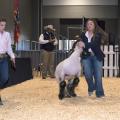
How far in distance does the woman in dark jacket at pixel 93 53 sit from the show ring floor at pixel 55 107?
1.47 feet

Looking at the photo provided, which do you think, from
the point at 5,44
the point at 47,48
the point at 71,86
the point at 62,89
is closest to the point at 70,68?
the point at 62,89

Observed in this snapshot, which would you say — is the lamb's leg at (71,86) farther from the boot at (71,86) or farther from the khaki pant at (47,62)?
the khaki pant at (47,62)

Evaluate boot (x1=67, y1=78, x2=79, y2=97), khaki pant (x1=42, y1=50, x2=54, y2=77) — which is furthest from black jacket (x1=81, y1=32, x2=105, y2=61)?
khaki pant (x1=42, y1=50, x2=54, y2=77)

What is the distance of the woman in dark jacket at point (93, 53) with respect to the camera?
9.51m

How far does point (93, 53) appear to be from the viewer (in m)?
9.57

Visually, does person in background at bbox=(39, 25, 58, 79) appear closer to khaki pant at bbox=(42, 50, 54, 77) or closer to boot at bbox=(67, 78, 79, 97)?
khaki pant at bbox=(42, 50, 54, 77)

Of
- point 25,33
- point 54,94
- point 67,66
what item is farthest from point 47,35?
point 25,33

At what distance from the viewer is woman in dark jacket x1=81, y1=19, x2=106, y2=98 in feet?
31.2

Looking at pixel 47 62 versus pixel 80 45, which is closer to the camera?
pixel 80 45

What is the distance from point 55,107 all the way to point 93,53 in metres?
1.85

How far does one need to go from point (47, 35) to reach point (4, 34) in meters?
7.11

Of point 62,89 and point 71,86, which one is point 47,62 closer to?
point 71,86

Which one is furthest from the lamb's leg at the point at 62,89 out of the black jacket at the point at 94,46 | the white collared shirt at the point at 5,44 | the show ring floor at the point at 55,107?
the white collared shirt at the point at 5,44

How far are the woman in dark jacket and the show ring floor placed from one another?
448 millimetres
